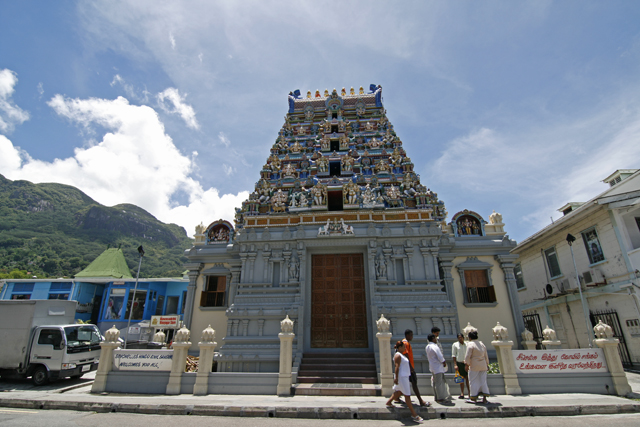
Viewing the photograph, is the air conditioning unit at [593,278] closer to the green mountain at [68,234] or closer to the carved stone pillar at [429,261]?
the carved stone pillar at [429,261]

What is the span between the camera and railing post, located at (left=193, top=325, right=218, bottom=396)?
33.6 feet

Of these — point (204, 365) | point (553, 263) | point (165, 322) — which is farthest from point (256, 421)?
point (165, 322)

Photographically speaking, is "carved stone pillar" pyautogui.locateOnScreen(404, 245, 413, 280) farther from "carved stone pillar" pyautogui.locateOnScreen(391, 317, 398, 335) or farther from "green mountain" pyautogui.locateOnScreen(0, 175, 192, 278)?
"green mountain" pyautogui.locateOnScreen(0, 175, 192, 278)

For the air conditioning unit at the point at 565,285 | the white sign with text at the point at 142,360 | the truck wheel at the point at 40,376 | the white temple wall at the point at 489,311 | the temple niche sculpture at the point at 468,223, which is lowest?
the truck wheel at the point at 40,376

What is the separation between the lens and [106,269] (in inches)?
1544

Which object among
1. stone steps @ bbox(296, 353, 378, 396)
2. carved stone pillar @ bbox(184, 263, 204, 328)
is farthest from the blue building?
stone steps @ bbox(296, 353, 378, 396)

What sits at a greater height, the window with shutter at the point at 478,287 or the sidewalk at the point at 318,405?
the window with shutter at the point at 478,287

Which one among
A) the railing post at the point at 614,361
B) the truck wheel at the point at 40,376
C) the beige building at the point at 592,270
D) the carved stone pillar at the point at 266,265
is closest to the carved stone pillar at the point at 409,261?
the carved stone pillar at the point at 266,265

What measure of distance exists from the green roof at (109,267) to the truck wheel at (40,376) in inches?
1144

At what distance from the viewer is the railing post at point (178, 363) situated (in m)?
10.4

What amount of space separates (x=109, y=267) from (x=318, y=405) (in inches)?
1591

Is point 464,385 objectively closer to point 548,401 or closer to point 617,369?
point 548,401

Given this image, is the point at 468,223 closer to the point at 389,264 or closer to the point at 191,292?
the point at 389,264

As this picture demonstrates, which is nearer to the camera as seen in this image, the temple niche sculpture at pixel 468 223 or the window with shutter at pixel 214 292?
the temple niche sculpture at pixel 468 223
